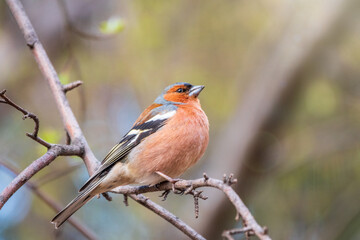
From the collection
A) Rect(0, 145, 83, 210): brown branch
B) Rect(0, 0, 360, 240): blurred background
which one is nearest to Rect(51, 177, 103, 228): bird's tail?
Rect(0, 145, 83, 210): brown branch

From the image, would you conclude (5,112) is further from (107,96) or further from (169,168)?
(169,168)

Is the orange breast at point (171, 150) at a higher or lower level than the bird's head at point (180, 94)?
lower

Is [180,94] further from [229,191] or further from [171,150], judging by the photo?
[229,191]

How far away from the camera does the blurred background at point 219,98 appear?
6.84m

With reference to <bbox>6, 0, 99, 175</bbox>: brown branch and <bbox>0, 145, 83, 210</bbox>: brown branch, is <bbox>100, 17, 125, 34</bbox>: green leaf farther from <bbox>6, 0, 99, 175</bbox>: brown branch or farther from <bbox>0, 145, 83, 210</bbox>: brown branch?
<bbox>0, 145, 83, 210</bbox>: brown branch

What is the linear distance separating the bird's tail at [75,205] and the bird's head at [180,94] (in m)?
1.78

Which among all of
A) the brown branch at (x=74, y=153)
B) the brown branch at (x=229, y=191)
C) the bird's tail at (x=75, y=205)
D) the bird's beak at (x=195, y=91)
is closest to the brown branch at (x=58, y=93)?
the brown branch at (x=74, y=153)

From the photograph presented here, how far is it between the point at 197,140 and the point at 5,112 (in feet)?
13.2

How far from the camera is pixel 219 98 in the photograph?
32.3 ft

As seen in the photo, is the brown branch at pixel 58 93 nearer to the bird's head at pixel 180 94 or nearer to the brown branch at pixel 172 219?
the brown branch at pixel 172 219

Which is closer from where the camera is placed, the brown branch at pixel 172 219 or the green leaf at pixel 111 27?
the brown branch at pixel 172 219

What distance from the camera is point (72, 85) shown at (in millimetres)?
4074

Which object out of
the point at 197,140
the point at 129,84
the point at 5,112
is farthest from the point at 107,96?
the point at 197,140

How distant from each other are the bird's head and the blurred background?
3.24 feet
